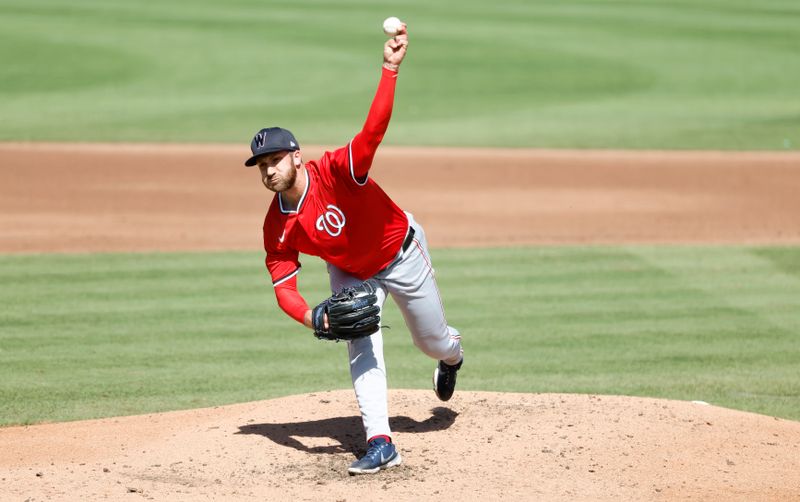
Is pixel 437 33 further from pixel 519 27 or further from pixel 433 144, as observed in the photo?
pixel 433 144

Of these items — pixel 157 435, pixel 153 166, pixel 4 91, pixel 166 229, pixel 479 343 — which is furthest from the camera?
pixel 4 91

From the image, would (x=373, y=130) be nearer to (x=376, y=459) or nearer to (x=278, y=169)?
(x=278, y=169)

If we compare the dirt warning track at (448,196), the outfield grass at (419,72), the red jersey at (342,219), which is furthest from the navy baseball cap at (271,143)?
the outfield grass at (419,72)

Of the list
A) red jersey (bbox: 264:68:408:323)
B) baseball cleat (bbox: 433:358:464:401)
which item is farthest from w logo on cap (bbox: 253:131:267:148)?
baseball cleat (bbox: 433:358:464:401)

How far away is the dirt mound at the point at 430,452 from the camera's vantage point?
5.66 m

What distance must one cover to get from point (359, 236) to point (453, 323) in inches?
159

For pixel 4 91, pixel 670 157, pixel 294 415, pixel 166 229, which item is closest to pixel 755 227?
pixel 670 157

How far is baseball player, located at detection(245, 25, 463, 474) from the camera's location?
5.79 meters

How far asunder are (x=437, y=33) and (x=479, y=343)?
2420cm

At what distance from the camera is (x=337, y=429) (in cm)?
680

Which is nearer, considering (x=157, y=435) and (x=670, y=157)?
(x=157, y=435)

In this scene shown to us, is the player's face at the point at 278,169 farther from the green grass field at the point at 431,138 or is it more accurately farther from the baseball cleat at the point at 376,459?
the green grass field at the point at 431,138

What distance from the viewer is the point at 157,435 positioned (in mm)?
6836

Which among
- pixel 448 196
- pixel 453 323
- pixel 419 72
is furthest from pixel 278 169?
pixel 419 72
